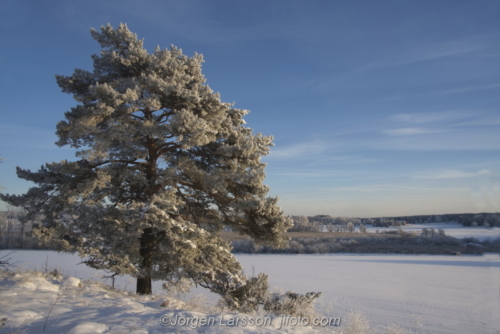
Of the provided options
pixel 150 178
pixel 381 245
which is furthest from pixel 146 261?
pixel 381 245

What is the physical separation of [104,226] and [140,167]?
6.27 feet

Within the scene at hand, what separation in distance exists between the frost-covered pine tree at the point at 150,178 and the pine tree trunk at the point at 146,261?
0.02m

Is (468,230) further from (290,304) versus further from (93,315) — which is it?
(93,315)

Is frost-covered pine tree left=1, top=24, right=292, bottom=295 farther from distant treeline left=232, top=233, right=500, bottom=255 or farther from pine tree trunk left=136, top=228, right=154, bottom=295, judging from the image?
distant treeline left=232, top=233, right=500, bottom=255

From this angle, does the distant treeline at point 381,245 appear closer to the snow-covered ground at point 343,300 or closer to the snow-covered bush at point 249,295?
the snow-covered ground at point 343,300

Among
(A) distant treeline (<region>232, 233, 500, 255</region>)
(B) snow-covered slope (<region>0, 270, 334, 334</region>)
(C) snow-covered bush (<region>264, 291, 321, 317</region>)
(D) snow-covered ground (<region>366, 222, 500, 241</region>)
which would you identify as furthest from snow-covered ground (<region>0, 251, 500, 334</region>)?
(A) distant treeline (<region>232, 233, 500, 255</region>)

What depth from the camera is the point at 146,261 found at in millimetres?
8094

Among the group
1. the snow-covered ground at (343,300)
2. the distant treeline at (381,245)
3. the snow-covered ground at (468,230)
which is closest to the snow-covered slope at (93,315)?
the snow-covered ground at (343,300)

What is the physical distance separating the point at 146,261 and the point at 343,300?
654 inches

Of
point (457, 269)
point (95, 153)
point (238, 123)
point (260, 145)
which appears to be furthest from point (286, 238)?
point (457, 269)

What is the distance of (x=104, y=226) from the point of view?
7.39m

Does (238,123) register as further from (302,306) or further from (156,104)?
(302,306)

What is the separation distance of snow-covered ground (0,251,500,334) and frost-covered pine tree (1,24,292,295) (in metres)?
1.22

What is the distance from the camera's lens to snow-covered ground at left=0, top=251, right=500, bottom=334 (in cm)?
462
